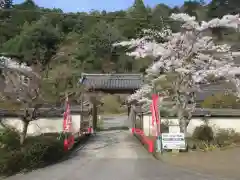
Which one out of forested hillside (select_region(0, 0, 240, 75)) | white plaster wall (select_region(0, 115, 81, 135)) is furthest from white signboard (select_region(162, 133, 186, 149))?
forested hillside (select_region(0, 0, 240, 75))

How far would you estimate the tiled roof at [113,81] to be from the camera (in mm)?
32150

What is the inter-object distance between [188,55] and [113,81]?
58.6 feet

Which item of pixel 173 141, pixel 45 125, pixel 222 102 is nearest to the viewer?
pixel 173 141

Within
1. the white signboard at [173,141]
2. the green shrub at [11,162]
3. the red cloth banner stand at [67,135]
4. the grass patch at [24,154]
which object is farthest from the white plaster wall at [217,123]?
the green shrub at [11,162]

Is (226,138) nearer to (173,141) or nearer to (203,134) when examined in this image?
(203,134)

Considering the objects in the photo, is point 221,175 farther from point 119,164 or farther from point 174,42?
point 174,42

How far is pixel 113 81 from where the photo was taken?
1326 inches

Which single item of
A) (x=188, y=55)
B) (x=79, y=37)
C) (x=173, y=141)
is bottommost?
(x=173, y=141)

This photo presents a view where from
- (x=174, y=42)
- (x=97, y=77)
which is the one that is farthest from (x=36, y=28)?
(x=174, y=42)

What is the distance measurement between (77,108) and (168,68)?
39.4 ft

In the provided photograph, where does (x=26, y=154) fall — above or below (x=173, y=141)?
below

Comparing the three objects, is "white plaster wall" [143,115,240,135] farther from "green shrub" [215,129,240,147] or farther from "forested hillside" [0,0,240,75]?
"forested hillside" [0,0,240,75]

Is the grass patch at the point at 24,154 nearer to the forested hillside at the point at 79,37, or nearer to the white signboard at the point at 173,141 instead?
the white signboard at the point at 173,141

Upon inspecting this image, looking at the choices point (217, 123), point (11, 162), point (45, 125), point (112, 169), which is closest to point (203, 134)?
point (217, 123)
